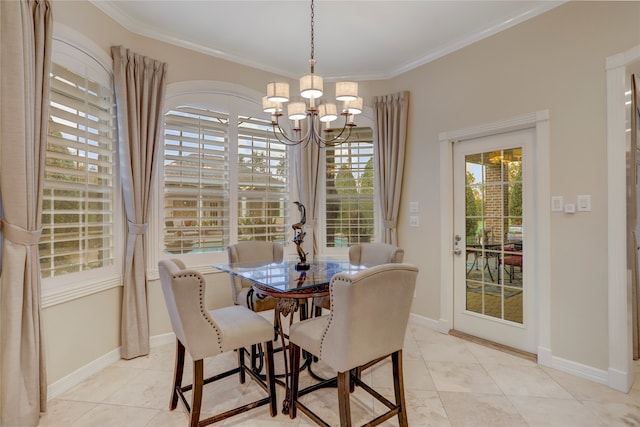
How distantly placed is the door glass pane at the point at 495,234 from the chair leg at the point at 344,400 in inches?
84.7

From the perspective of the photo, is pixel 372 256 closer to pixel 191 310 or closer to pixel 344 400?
pixel 344 400

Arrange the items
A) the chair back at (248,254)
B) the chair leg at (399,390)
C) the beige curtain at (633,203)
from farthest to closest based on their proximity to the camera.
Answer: the chair back at (248,254) < the beige curtain at (633,203) < the chair leg at (399,390)

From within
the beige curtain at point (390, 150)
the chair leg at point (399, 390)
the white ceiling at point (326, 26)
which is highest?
the white ceiling at point (326, 26)

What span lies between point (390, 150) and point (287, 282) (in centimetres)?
234

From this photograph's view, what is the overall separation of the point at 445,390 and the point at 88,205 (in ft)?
10.2

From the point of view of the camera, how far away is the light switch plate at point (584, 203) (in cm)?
245

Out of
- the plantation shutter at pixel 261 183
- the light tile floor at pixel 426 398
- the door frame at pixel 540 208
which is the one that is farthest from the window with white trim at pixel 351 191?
the light tile floor at pixel 426 398

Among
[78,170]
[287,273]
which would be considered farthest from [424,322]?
[78,170]

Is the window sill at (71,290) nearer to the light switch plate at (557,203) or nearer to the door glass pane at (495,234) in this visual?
the door glass pane at (495,234)

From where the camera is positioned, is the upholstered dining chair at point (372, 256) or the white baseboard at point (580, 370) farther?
the upholstered dining chair at point (372, 256)

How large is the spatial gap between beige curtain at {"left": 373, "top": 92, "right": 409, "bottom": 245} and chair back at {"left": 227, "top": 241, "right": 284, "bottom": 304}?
4.64ft

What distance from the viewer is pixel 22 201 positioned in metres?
1.89

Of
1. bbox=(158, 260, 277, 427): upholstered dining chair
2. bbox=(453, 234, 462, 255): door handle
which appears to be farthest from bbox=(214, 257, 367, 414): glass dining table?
bbox=(453, 234, 462, 255): door handle

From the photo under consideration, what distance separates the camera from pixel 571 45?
253 cm
